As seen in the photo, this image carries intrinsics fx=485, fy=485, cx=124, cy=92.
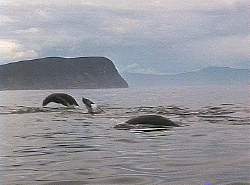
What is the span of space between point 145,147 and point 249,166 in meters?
4.13

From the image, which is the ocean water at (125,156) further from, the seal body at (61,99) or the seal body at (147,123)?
the seal body at (61,99)

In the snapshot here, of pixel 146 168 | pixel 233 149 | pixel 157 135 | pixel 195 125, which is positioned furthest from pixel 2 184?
pixel 195 125

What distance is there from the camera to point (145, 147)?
14.5 m

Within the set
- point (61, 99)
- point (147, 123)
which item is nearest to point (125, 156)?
point (147, 123)

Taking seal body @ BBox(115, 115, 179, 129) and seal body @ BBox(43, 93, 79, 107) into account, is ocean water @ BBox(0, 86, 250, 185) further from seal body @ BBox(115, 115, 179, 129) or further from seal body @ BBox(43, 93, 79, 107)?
seal body @ BBox(43, 93, 79, 107)

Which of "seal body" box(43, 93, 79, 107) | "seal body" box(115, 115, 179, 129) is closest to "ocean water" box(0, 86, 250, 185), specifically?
"seal body" box(115, 115, 179, 129)

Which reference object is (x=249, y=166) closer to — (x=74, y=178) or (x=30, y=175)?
(x=74, y=178)

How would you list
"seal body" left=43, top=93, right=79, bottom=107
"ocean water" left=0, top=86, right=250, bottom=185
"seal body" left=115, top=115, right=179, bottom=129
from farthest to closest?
1. "seal body" left=43, top=93, right=79, bottom=107
2. "seal body" left=115, top=115, right=179, bottom=129
3. "ocean water" left=0, top=86, right=250, bottom=185

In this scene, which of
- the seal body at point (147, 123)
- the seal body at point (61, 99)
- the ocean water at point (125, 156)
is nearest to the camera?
the ocean water at point (125, 156)

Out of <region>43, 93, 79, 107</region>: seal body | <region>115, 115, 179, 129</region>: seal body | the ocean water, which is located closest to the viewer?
the ocean water

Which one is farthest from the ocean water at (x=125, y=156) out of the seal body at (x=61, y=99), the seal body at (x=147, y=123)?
the seal body at (x=61, y=99)

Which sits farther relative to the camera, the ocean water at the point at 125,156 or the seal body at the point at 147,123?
the seal body at the point at 147,123

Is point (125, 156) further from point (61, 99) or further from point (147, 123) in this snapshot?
point (61, 99)

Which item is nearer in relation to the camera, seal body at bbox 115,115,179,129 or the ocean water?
the ocean water
